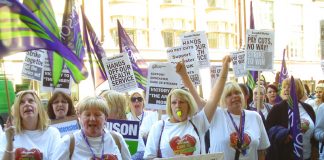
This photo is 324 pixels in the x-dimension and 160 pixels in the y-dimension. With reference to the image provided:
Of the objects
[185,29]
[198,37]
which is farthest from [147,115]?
[185,29]

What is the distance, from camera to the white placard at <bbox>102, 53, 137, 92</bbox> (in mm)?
8859

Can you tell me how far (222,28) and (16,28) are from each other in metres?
32.8

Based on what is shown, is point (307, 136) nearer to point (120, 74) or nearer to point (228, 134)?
point (228, 134)

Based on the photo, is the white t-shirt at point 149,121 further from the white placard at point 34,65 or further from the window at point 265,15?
the window at point 265,15

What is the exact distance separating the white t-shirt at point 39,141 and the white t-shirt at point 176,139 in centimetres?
96

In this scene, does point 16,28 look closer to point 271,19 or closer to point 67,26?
point 67,26

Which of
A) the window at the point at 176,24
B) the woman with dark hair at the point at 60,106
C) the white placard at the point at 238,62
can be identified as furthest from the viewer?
the window at the point at 176,24

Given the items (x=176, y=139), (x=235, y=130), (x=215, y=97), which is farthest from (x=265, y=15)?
(x=176, y=139)

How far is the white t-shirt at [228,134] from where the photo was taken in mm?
6461

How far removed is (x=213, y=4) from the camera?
37562 mm

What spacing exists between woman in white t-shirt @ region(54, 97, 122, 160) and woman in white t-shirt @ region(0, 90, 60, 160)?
0.62m

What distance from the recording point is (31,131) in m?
→ 5.60

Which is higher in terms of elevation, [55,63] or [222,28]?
[222,28]

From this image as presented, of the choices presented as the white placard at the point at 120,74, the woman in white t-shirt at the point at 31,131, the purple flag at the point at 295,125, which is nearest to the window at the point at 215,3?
the white placard at the point at 120,74
